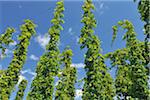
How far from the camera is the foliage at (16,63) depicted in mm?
42562

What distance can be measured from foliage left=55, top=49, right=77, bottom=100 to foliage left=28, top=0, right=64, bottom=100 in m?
6.57

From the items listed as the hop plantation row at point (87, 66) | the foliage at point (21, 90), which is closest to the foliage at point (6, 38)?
the hop plantation row at point (87, 66)

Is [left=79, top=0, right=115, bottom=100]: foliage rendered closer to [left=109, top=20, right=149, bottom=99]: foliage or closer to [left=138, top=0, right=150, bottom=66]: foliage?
[left=109, top=20, right=149, bottom=99]: foliage

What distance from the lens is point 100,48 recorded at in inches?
1478

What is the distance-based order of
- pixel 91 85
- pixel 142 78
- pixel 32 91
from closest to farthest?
1. pixel 91 85
2. pixel 142 78
3. pixel 32 91

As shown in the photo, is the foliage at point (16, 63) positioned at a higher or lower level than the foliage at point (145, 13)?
higher

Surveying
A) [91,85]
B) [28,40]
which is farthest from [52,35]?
[91,85]

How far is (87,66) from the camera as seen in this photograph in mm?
36406

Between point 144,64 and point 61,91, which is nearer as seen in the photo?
point 144,64

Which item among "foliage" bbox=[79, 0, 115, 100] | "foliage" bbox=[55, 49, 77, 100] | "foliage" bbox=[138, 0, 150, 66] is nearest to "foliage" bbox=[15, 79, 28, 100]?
"foliage" bbox=[55, 49, 77, 100]

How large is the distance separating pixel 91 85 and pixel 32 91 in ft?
31.6

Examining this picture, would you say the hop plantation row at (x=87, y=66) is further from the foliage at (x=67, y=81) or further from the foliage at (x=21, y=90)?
the foliage at (x=21, y=90)

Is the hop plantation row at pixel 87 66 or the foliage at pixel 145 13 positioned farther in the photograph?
the hop plantation row at pixel 87 66

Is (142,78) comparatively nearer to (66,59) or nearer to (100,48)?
(100,48)
